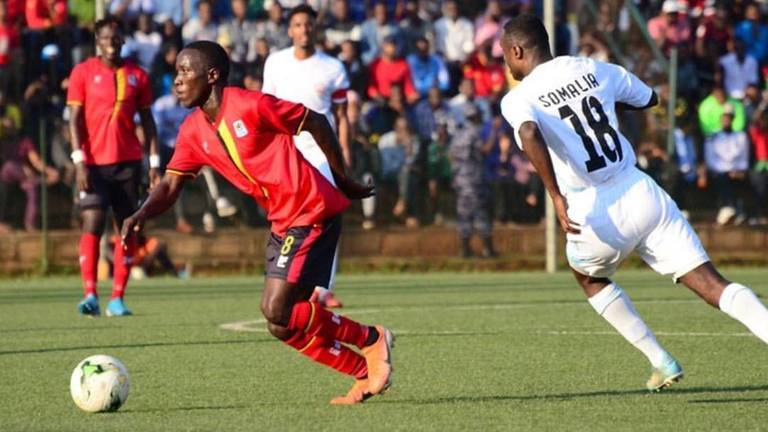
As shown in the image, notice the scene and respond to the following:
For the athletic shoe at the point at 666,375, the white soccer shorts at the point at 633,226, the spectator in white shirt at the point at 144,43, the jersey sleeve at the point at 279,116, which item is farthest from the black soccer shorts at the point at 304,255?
the spectator in white shirt at the point at 144,43

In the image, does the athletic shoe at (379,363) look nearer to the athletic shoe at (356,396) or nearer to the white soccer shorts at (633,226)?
the athletic shoe at (356,396)

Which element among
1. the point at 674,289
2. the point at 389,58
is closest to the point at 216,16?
the point at 389,58

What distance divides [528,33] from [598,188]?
0.87 metres

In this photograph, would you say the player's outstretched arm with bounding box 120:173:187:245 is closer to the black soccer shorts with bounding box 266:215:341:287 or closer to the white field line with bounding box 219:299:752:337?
the black soccer shorts with bounding box 266:215:341:287

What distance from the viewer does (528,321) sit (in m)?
A: 12.4

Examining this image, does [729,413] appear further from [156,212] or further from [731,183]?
[731,183]

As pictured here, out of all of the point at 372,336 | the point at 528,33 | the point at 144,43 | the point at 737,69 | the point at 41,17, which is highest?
the point at 528,33

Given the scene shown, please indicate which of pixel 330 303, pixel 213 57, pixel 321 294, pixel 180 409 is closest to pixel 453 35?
pixel 330 303

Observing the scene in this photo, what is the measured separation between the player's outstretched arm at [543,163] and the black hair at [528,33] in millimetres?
577

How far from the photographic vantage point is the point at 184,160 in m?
8.15

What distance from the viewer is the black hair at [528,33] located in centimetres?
792

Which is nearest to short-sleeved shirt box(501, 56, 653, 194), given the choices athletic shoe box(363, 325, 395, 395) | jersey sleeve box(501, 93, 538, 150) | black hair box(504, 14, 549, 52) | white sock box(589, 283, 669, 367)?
jersey sleeve box(501, 93, 538, 150)

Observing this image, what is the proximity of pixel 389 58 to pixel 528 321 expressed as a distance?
928 centimetres

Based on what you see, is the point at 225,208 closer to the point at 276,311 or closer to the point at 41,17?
the point at 41,17
